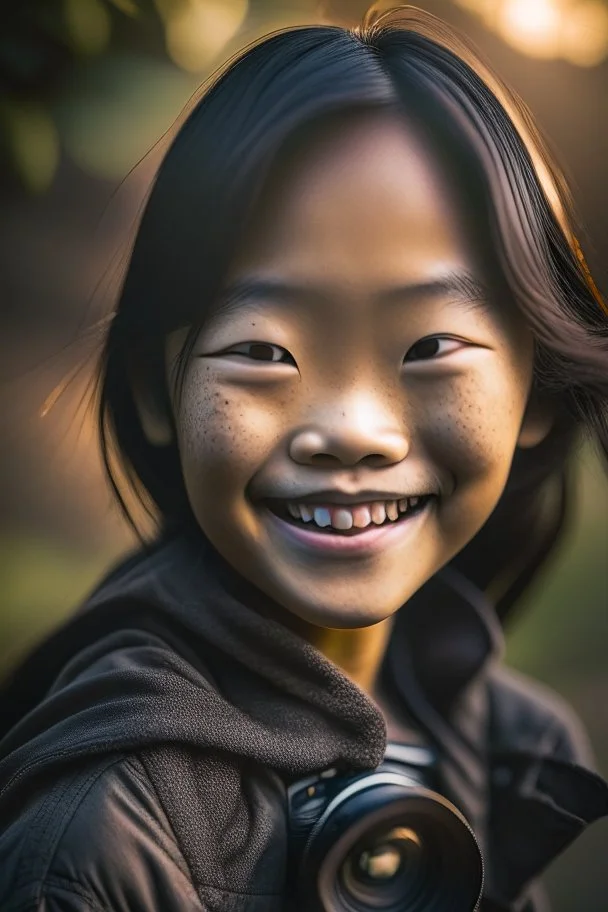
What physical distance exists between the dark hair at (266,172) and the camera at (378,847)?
0.32m

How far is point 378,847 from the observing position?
1.03m

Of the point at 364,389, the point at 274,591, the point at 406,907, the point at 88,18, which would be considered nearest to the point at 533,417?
the point at 364,389

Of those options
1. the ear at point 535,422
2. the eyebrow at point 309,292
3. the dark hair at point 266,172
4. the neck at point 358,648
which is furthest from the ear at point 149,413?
the ear at point 535,422

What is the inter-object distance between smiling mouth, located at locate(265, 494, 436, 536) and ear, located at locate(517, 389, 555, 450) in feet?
0.54

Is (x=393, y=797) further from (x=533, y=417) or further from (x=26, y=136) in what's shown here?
(x=26, y=136)

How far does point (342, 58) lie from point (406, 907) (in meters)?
0.85

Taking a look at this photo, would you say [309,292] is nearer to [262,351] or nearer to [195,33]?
[262,351]

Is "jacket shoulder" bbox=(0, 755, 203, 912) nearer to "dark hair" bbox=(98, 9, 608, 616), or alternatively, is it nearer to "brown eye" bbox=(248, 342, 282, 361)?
"dark hair" bbox=(98, 9, 608, 616)

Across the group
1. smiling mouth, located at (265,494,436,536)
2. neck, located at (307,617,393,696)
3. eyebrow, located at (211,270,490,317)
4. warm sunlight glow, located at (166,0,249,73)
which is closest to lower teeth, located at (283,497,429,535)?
smiling mouth, located at (265,494,436,536)

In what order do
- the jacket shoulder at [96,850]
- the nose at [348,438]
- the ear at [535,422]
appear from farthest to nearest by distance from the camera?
the ear at [535,422] < the nose at [348,438] < the jacket shoulder at [96,850]

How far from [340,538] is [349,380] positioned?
0.16 m

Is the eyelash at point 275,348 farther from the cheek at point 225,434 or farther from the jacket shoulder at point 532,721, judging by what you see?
the jacket shoulder at point 532,721

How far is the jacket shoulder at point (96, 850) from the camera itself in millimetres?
914

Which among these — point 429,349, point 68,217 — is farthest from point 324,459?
point 68,217
